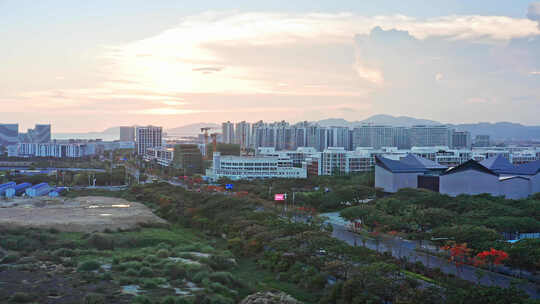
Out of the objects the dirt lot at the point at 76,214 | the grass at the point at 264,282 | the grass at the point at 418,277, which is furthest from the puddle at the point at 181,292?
the dirt lot at the point at 76,214

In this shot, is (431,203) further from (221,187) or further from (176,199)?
(221,187)

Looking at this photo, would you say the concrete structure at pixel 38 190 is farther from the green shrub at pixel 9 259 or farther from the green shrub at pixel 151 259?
the green shrub at pixel 151 259

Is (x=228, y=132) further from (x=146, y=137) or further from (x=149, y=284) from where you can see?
(x=149, y=284)

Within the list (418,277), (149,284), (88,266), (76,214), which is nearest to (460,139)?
(76,214)

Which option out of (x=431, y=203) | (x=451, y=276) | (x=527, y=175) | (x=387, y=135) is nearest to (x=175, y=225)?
(x=431, y=203)

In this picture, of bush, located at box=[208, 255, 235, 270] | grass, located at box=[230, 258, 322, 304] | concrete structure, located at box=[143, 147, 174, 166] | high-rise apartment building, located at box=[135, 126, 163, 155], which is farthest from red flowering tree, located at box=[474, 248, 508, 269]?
high-rise apartment building, located at box=[135, 126, 163, 155]

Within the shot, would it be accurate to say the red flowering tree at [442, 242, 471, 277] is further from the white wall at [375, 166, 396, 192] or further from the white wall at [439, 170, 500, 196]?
the white wall at [375, 166, 396, 192]
